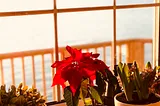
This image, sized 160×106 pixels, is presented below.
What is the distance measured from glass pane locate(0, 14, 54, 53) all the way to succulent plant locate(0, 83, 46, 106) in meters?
0.69

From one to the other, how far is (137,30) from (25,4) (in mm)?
1124

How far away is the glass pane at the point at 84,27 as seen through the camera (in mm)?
2176

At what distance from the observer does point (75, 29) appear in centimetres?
238

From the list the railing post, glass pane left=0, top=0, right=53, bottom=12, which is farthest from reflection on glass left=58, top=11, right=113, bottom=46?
the railing post

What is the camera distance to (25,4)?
194 cm

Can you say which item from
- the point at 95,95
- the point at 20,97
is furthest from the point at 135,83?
the point at 20,97

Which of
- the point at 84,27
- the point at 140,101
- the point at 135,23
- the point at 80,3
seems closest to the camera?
the point at 140,101

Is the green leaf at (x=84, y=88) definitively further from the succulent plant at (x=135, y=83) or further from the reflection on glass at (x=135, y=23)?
the reflection on glass at (x=135, y=23)

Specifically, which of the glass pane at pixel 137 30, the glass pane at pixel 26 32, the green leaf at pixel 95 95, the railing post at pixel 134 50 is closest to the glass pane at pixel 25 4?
the glass pane at pixel 26 32

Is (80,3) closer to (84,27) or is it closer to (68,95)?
(84,27)

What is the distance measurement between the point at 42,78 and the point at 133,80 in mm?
1671

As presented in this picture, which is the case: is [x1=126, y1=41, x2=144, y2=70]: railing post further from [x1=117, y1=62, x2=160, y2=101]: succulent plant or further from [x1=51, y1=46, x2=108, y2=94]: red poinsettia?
[x1=51, y1=46, x2=108, y2=94]: red poinsettia

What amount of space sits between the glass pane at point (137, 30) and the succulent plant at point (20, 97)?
111cm

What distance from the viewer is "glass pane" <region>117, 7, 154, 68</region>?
2441 millimetres
